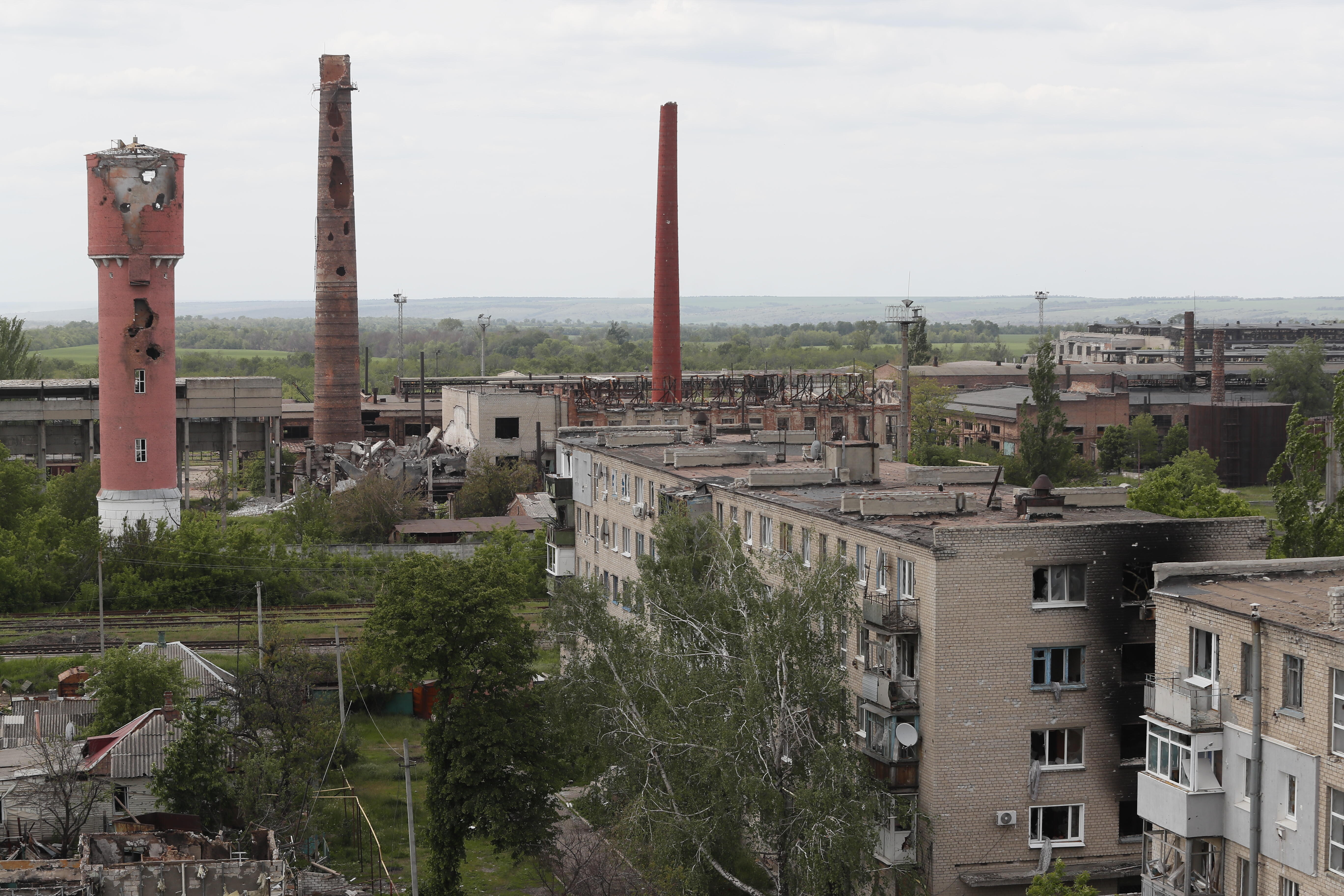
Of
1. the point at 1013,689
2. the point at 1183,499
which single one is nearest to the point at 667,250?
the point at 1183,499

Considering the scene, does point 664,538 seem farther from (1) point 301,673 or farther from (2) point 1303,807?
(2) point 1303,807

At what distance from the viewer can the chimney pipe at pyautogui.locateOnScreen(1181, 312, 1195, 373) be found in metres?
128

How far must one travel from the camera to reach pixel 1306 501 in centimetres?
3622

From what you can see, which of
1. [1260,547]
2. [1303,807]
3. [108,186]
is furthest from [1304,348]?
[1303,807]

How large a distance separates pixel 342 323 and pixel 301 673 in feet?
150

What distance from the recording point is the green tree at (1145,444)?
9806cm

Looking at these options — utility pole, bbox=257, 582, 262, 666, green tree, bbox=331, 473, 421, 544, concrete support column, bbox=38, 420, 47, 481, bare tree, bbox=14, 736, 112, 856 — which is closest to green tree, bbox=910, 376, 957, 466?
green tree, bbox=331, 473, 421, 544

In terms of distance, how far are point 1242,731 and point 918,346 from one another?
9826 centimetres

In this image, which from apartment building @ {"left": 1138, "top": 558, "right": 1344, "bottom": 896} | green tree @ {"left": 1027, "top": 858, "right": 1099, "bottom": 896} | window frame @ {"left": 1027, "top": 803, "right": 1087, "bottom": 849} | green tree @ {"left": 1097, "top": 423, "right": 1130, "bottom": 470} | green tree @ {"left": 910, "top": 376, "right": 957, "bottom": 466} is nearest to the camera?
apartment building @ {"left": 1138, "top": 558, "right": 1344, "bottom": 896}

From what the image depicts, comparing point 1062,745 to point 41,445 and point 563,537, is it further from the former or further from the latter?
point 41,445

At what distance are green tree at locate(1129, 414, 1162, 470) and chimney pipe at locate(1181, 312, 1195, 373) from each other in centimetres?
2399

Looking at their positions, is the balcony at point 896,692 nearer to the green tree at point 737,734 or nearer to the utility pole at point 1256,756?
the green tree at point 737,734

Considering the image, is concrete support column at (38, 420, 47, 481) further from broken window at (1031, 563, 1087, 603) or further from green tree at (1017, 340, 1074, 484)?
broken window at (1031, 563, 1087, 603)

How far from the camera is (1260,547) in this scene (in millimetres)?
26859
